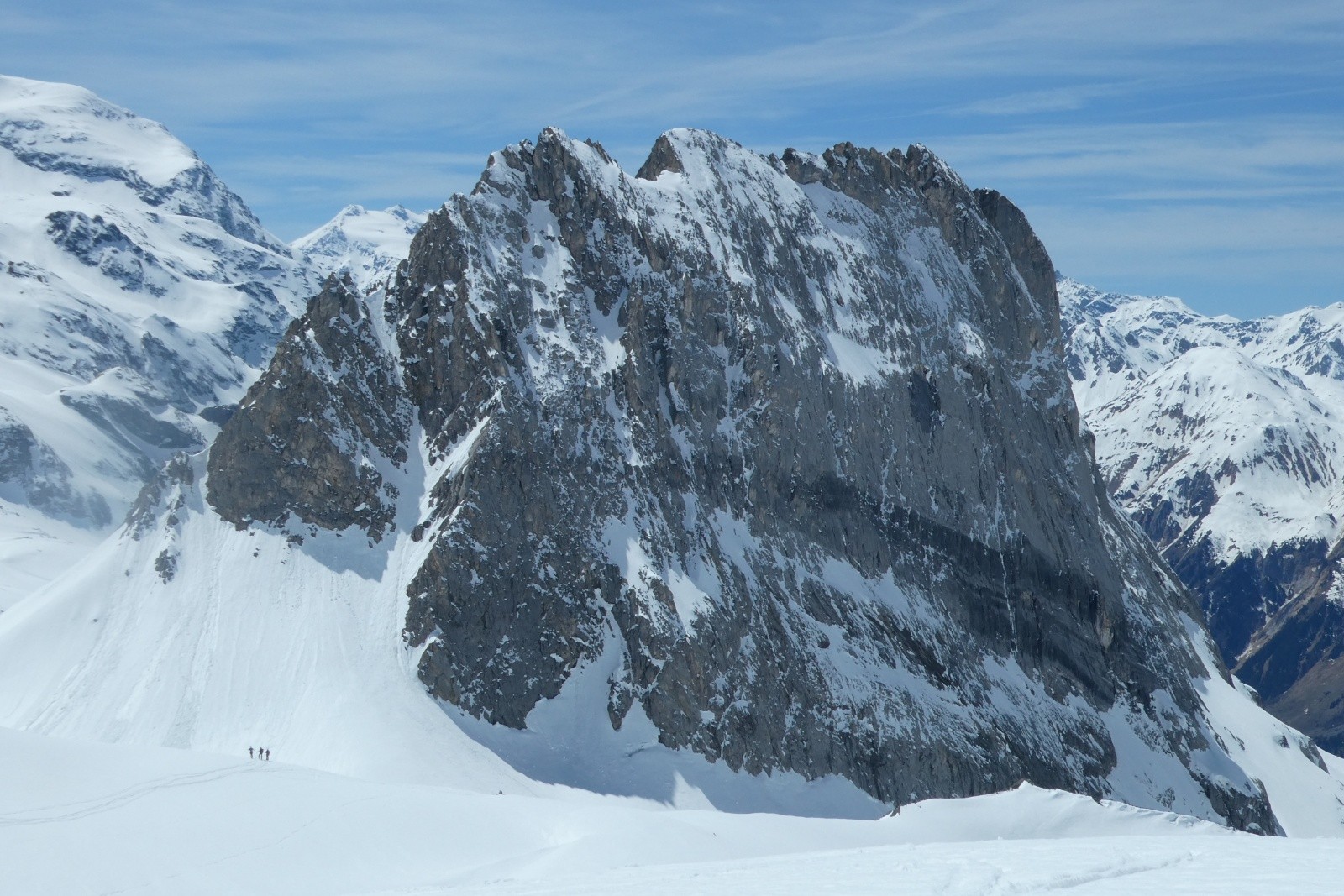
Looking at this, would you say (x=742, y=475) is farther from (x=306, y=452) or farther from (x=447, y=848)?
(x=447, y=848)

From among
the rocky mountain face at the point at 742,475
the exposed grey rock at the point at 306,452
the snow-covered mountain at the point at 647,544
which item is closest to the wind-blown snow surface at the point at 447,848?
the snow-covered mountain at the point at 647,544

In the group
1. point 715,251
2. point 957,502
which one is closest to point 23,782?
point 715,251

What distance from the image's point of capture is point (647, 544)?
358 ft

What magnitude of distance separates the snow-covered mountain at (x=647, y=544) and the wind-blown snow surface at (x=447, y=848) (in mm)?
29594

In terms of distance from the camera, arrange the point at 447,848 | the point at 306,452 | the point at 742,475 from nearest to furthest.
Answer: the point at 447,848
the point at 306,452
the point at 742,475

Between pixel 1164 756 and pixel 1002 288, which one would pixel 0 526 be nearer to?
pixel 1002 288

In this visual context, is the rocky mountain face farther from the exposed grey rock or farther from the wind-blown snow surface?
the wind-blown snow surface

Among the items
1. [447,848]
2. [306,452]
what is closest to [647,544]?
[306,452]

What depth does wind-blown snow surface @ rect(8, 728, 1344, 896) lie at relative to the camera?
40.0m

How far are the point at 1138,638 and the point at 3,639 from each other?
10062cm

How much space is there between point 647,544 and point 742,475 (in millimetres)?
13011

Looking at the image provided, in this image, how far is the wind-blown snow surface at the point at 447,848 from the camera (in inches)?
1575

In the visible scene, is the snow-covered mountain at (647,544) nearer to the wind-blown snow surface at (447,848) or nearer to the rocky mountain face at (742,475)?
the rocky mountain face at (742,475)

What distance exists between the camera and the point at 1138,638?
14512 cm
